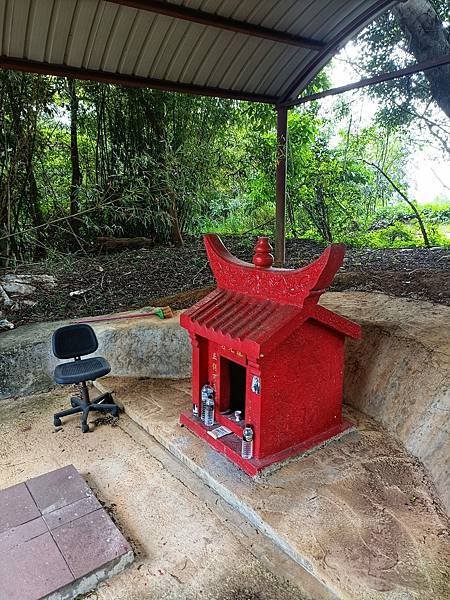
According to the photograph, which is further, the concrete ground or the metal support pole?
the metal support pole

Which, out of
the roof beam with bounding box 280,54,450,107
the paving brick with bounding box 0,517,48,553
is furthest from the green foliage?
the paving brick with bounding box 0,517,48,553

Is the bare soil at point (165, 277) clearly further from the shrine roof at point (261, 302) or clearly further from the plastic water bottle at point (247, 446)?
the plastic water bottle at point (247, 446)

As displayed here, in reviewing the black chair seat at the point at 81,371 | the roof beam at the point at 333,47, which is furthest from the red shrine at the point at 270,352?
the roof beam at the point at 333,47

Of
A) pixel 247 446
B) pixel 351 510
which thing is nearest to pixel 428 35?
pixel 247 446

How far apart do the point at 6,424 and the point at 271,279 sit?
8.42 feet

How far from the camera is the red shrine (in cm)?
239

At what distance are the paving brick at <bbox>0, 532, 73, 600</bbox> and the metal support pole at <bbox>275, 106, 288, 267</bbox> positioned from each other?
11.8 feet

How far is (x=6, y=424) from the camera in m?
3.40

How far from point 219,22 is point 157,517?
3521 mm

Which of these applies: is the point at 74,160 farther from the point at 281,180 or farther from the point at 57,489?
the point at 57,489

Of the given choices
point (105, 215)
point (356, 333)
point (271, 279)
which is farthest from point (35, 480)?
point (105, 215)

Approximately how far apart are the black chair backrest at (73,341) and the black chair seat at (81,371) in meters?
0.10

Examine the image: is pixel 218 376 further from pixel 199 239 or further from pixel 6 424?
pixel 199 239

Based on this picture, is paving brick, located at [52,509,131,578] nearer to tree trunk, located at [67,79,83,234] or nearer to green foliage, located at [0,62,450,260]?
green foliage, located at [0,62,450,260]
